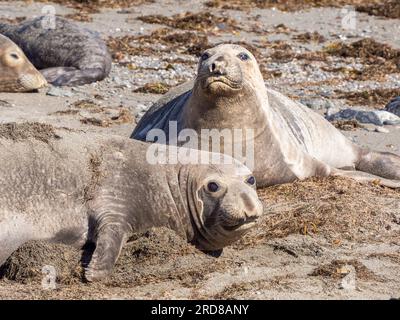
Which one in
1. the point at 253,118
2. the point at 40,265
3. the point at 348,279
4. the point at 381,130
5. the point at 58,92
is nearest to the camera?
the point at 40,265

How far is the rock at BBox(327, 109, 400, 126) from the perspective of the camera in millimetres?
9859

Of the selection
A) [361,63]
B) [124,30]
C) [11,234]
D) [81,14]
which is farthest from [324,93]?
[11,234]

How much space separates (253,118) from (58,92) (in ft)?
14.1

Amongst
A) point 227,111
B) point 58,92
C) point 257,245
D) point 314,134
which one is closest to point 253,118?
point 227,111

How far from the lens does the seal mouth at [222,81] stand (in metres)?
6.96

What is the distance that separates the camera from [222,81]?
7023 mm

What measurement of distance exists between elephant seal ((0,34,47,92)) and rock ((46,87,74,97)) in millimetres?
188

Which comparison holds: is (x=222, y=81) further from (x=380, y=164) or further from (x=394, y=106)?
(x=394, y=106)

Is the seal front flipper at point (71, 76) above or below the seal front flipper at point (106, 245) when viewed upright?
below

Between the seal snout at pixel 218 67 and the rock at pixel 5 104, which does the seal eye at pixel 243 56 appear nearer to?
the seal snout at pixel 218 67

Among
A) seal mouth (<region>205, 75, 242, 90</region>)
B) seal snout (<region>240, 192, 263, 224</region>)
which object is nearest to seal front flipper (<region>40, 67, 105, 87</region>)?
seal mouth (<region>205, 75, 242, 90</region>)

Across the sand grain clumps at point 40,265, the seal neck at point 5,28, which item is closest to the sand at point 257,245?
the sand grain clumps at point 40,265

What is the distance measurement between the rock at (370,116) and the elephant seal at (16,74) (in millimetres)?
3355

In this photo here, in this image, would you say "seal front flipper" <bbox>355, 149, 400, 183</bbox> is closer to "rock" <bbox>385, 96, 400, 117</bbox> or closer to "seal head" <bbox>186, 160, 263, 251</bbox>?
"rock" <bbox>385, 96, 400, 117</bbox>
